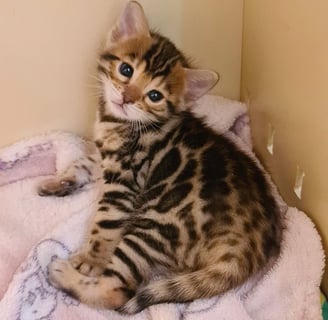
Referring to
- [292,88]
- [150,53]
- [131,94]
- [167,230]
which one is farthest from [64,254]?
[292,88]

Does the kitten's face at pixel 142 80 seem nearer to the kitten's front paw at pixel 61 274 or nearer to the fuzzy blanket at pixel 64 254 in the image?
the fuzzy blanket at pixel 64 254

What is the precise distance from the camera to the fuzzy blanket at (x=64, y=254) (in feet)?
5.16

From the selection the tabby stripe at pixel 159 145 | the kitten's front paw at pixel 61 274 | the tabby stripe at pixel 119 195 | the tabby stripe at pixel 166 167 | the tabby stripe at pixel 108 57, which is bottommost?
the kitten's front paw at pixel 61 274

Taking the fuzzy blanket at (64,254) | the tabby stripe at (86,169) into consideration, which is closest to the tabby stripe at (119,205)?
the fuzzy blanket at (64,254)

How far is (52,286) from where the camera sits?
164 cm

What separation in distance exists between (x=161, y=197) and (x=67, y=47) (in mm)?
539

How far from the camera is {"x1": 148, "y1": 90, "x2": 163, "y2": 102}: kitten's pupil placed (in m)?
1.71

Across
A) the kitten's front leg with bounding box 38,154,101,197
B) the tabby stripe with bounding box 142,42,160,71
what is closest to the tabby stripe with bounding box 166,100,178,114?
the tabby stripe with bounding box 142,42,160,71

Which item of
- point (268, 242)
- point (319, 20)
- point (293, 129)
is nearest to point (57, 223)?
point (268, 242)

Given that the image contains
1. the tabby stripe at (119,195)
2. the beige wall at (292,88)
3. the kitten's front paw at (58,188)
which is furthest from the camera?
the kitten's front paw at (58,188)

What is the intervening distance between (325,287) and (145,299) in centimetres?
49

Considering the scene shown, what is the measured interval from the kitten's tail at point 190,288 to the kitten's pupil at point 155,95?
48 cm

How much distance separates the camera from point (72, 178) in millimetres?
1884

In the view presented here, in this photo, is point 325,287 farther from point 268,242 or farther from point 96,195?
point 96,195
